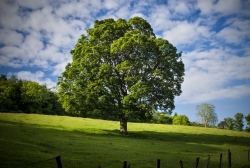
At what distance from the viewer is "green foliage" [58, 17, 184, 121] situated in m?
34.6

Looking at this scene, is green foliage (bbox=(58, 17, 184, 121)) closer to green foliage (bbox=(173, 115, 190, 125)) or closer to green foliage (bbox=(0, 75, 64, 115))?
green foliage (bbox=(0, 75, 64, 115))

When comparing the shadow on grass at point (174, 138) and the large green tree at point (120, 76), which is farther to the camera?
the shadow on grass at point (174, 138)

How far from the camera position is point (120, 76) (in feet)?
122

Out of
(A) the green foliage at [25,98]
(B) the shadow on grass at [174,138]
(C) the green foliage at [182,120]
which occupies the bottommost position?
(B) the shadow on grass at [174,138]

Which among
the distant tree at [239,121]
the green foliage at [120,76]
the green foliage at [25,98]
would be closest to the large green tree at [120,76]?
the green foliage at [120,76]

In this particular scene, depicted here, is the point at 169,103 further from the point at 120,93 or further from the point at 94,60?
the point at 94,60

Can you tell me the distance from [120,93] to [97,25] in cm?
1516

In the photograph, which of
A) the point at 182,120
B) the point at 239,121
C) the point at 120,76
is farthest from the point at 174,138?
the point at 239,121

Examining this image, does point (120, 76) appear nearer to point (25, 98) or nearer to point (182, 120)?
point (25, 98)

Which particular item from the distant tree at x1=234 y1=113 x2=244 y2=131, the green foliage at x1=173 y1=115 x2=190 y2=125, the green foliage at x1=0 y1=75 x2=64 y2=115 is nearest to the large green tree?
the green foliage at x1=0 y1=75 x2=64 y2=115

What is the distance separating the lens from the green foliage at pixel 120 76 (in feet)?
113

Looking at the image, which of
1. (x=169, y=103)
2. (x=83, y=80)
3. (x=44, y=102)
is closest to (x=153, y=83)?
(x=169, y=103)

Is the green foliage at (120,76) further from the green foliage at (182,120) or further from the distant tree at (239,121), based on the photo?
the distant tree at (239,121)

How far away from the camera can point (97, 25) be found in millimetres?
40969
